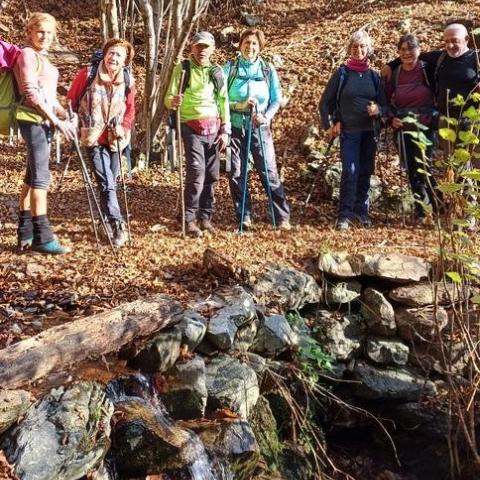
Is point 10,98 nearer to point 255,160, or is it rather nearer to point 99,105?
point 99,105

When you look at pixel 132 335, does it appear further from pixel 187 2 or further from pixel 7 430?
pixel 187 2

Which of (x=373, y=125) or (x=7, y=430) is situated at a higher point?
(x=373, y=125)

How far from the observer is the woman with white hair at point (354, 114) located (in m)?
6.26

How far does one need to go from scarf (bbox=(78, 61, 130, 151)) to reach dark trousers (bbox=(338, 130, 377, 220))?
8.52 ft

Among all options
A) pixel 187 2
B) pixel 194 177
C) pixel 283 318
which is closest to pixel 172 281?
pixel 283 318

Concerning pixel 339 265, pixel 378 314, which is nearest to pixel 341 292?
pixel 339 265

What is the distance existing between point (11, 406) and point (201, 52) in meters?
4.00

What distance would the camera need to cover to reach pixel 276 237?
616cm

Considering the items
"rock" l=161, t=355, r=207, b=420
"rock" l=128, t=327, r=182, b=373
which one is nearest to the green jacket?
"rock" l=128, t=327, r=182, b=373

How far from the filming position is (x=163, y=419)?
3.63 meters

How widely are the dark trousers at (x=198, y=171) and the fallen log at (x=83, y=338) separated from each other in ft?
6.49

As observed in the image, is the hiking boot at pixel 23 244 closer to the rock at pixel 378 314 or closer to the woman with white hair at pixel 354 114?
the rock at pixel 378 314

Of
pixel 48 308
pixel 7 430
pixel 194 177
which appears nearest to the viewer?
pixel 7 430

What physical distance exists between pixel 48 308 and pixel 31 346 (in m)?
0.98
